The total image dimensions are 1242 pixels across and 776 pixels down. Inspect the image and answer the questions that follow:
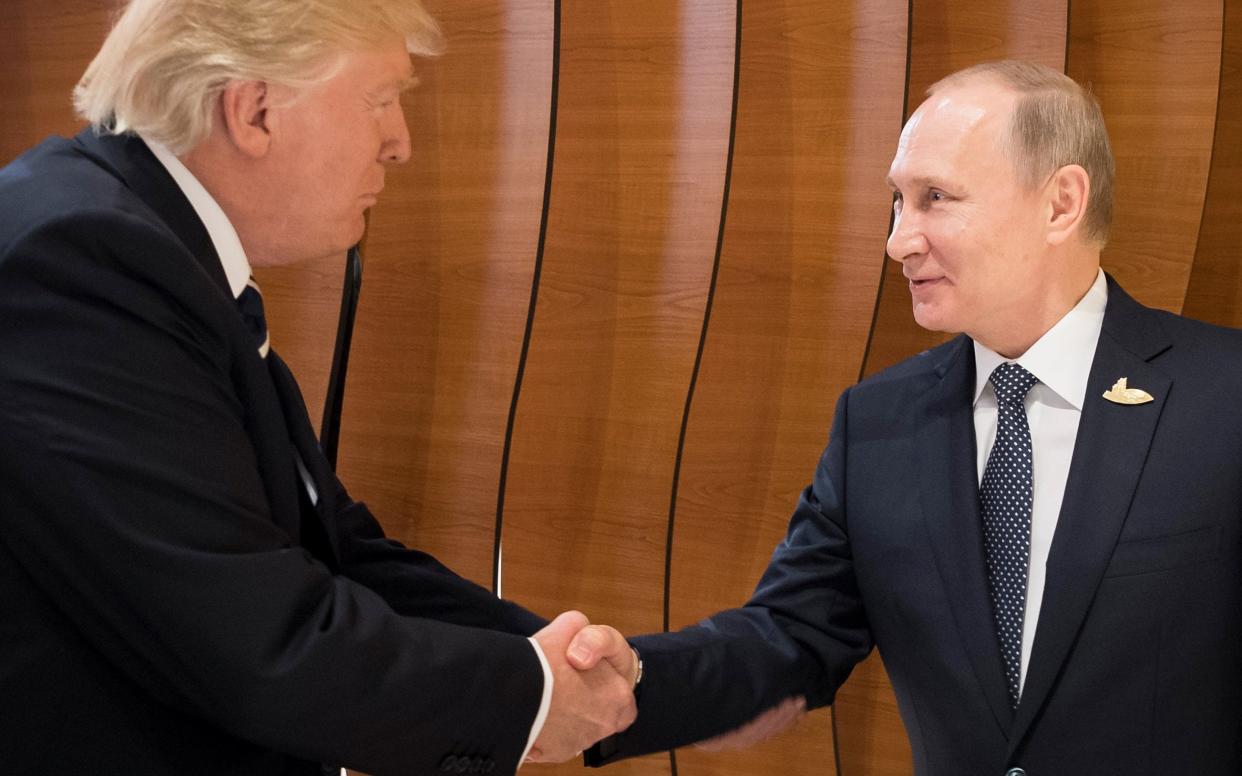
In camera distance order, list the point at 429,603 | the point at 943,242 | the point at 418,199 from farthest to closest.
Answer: the point at 418,199 < the point at 429,603 < the point at 943,242

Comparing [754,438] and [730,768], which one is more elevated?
[754,438]

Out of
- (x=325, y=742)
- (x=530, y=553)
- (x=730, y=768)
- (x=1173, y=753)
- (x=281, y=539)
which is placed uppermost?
(x=281, y=539)

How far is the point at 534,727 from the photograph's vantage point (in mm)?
1556

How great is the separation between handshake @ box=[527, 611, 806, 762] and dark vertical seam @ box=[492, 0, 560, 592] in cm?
103

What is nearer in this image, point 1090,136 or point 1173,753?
point 1173,753

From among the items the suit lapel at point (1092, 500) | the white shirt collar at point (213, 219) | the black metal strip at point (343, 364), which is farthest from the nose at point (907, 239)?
the black metal strip at point (343, 364)

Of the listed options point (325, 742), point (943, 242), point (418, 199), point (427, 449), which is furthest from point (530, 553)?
point (325, 742)

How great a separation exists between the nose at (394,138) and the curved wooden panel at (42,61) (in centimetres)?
143

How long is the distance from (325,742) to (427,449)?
64.5 inches

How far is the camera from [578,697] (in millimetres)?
1770

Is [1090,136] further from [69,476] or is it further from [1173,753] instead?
[69,476]

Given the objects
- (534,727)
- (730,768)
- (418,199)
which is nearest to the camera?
(534,727)

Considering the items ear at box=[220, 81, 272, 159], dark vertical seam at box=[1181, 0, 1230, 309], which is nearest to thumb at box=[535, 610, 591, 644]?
ear at box=[220, 81, 272, 159]

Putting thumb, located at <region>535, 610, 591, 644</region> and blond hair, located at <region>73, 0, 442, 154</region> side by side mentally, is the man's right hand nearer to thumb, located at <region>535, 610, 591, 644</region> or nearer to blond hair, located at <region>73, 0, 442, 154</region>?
thumb, located at <region>535, 610, 591, 644</region>
